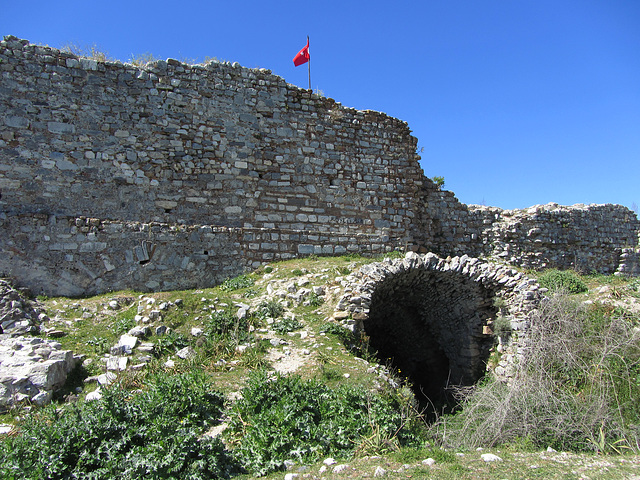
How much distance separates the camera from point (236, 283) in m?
10.2

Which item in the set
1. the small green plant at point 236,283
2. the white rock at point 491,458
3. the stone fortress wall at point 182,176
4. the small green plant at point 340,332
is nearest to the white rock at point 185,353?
the small green plant at point 340,332

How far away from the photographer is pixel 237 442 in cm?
534

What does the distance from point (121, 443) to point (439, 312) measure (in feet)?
26.3

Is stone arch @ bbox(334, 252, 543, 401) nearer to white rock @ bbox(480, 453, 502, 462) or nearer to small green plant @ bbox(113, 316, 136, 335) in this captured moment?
white rock @ bbox(480, 453, 502, 462)

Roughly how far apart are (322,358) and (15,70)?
918cm

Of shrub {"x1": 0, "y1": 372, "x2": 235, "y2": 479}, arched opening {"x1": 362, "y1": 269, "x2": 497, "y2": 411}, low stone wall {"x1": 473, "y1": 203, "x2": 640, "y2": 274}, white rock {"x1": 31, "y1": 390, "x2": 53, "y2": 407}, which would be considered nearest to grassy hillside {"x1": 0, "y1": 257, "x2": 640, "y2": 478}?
shrub {"x1": 0, "y1": 372, "x2": 235, "y2": 479}

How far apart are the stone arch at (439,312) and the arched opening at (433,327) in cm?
2

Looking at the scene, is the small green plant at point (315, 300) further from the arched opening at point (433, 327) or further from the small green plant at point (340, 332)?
the arched opening at point (433, 327)

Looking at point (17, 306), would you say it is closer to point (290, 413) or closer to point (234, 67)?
point (290, 413)

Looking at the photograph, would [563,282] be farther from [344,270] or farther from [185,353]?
[185,353]

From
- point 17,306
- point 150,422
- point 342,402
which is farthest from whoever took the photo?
point 17,306

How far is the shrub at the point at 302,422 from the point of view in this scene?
509 centimetres

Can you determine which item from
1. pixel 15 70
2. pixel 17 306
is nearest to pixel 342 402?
pixel 17 306

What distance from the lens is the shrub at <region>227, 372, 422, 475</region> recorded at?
5094mm
